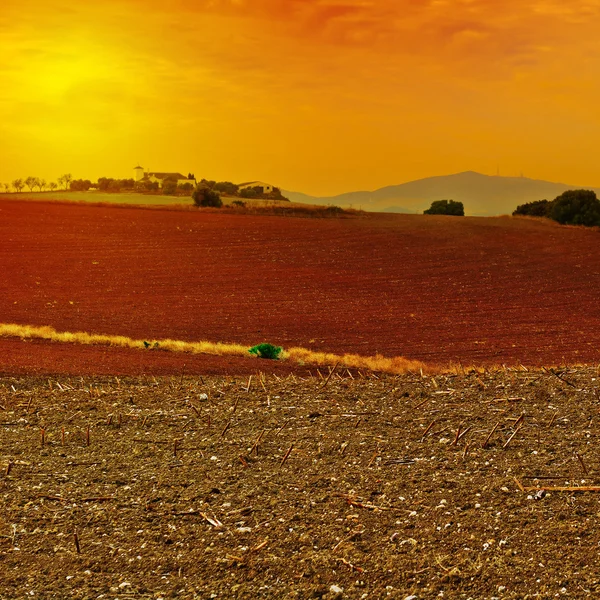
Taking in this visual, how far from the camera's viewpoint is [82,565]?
19.7 feet

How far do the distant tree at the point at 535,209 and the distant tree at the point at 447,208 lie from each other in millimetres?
4407

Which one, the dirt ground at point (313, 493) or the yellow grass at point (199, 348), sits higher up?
the dirt ground at point (313, 493)

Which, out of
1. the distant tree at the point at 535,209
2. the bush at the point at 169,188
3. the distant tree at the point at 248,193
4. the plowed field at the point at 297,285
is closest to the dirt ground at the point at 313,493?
the plowed field at the point at 297,285

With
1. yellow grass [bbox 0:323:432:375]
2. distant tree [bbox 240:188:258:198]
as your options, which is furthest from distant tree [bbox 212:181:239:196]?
yellow grass [bbox 0:323:432:375]

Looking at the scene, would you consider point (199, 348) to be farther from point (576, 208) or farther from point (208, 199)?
point (576, 208)

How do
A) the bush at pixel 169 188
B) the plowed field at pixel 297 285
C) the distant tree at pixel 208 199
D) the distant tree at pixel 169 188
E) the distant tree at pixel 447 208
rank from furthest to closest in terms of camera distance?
1. the bush at pixel 169 188
2. the distant tree at pixel 169 188
3. the distant tree at pixel 447 208
4. the distant tree at pixel 208 199
5. the plowed field at pixel 297 285

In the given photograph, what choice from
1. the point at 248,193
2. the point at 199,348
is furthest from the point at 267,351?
the point at 248,193

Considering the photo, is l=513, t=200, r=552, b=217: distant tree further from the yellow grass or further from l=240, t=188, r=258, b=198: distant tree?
the yellow grass

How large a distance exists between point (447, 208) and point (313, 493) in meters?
64.2

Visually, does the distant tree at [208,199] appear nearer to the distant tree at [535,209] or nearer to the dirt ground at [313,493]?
the distant tree at [535,209]

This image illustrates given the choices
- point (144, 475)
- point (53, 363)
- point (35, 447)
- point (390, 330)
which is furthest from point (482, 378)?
point (390, 330)

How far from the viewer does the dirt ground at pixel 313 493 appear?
18.5 ft

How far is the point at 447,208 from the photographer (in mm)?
69312

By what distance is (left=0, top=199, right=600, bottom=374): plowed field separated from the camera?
2225 cm
